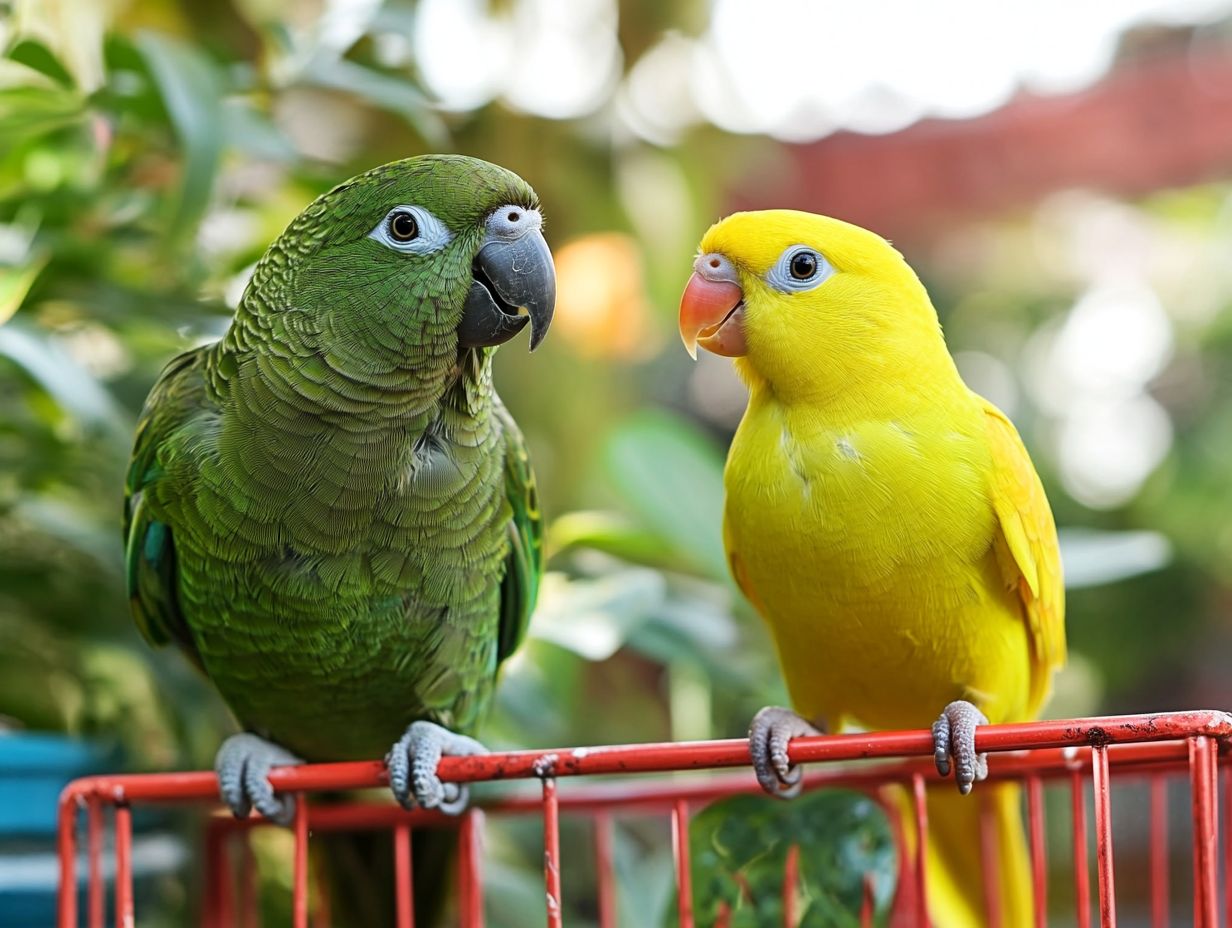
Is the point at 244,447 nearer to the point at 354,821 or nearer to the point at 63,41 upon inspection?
the point at 354,821

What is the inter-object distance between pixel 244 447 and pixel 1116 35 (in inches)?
93.1

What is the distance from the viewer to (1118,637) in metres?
2.70

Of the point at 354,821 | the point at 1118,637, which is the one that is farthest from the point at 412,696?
the point at 1118,637

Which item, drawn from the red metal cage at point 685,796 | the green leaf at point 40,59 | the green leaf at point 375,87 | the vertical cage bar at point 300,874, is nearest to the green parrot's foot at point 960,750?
the red metal cage at point 685,796

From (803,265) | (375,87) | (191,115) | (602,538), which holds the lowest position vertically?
(602,538)

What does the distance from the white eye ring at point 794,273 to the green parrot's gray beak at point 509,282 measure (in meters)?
0.19

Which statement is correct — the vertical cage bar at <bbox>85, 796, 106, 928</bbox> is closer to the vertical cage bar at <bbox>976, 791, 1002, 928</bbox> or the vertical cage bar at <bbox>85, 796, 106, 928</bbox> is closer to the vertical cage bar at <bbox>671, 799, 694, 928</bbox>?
the vertical cage bar at <bbox>671, 799, 694, 928</bbox>

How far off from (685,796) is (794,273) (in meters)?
0.51

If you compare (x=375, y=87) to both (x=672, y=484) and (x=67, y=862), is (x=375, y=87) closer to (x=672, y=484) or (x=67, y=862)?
(x=672, y=484)

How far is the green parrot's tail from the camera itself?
1225 mm

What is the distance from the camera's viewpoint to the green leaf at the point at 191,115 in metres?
1.27

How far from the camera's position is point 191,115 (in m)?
1.27

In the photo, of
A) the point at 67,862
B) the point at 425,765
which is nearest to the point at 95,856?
the point at 67,862

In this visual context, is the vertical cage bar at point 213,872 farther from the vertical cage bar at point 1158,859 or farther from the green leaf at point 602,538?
the vertical cage bar at point 1158,859
